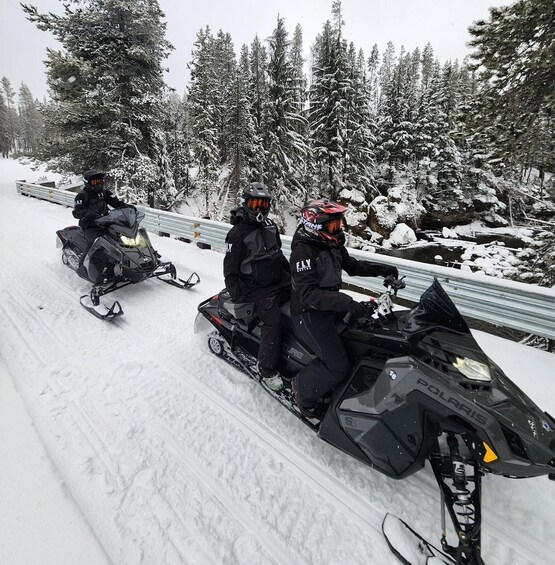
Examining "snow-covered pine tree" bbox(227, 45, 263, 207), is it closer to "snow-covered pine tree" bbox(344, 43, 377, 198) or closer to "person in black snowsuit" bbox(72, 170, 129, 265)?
"snow-covered pine tree" bbox(344, 43, 377, 198)

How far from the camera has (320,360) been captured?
9.40 feet

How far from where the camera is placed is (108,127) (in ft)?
46.2

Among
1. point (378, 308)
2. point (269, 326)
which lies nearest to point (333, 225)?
point (378, 308)

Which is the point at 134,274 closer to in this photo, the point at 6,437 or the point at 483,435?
the point at 6,437

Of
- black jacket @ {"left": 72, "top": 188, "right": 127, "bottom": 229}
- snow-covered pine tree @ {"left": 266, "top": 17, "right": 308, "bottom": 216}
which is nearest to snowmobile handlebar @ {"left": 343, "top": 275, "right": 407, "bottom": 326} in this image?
black jacket @ {"left": 72, "top": 188, "right": 127, "bottom": 229}

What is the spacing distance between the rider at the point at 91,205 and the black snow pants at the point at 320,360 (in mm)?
4799

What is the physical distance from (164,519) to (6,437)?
1.79 meters

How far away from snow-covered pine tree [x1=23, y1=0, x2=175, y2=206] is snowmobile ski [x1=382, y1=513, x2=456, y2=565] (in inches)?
570

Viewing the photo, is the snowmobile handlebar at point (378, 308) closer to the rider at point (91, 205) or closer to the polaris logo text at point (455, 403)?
the polaris logo text at point (455, 403)

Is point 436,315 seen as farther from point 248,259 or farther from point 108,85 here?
point 108,85

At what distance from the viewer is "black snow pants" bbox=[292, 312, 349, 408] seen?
279cm

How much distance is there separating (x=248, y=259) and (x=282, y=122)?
60.9 ft

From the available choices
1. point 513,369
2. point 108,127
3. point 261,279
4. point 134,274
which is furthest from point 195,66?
point 513,369

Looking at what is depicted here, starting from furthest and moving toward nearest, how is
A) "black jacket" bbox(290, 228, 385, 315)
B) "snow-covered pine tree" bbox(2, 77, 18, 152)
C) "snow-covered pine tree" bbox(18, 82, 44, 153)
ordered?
"snow-covered pine tree" bbox(2, 77, 18, 152) → "snow-covered pine tree" bbox(18, 82, 44, 153) → "black jacket" bbox(290, 228, 385, 315)
